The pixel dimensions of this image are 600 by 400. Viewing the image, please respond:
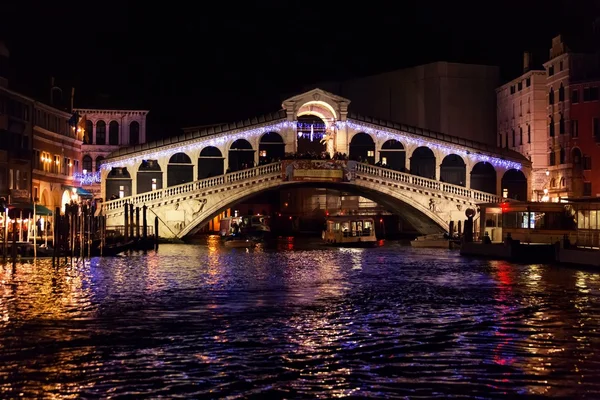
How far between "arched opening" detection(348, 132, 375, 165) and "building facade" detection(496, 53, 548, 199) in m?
8.77

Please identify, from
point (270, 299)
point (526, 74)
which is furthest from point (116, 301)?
point (526, 74)

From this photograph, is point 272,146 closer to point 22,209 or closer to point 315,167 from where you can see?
point 315,167

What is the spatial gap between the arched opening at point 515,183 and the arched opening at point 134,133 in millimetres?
23377

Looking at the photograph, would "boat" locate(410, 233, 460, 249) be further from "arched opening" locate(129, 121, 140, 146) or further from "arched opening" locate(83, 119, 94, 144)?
"arched opening" locate(83, 119, 94, 144)

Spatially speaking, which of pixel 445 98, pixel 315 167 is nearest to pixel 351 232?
pixel 315 167

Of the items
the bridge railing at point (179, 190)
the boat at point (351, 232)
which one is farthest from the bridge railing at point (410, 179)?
the bridge railing at point (179, 190)

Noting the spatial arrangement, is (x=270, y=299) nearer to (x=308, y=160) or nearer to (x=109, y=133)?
(x=308, y=160)

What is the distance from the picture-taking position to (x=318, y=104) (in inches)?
2207

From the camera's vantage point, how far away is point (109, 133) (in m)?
62.5

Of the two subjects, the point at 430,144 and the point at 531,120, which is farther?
the point at 531,120

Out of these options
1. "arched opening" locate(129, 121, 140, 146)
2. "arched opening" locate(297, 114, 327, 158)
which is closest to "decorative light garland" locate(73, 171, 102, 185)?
"arched opening" locate(129, 121, 140, 146)

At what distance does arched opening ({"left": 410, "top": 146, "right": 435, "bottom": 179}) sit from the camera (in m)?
59.7

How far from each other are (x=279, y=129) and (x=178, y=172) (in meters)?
6.67

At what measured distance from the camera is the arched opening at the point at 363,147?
2336 inches
